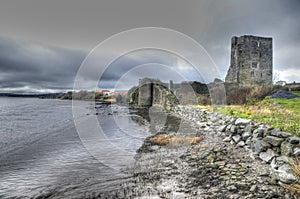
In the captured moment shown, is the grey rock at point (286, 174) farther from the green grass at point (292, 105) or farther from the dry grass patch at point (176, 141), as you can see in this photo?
the green grass at point (292, 105)

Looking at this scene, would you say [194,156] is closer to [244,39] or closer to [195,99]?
[195,99]

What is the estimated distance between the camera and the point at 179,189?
4.81m

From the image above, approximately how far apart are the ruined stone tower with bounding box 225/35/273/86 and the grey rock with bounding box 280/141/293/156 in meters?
26.7

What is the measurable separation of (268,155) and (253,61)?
2873 cm

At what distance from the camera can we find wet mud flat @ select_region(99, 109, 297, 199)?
4.46 m

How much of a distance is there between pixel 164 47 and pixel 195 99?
9.53 m

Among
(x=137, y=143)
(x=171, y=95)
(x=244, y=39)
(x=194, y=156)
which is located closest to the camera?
(x=194, y=156)

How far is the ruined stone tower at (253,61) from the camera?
2994cm

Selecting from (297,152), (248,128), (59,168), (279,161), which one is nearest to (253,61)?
(248,128)

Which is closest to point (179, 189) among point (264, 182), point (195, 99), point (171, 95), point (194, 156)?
point (264, 182)

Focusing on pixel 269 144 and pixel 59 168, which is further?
pixel 59 168

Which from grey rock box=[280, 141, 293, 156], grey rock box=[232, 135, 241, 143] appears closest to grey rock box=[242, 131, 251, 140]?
grey rock box=[232, 135, 241, 143]

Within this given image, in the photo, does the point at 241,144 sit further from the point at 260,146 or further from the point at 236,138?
the point at 260,146

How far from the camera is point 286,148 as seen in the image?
5.29 meters
